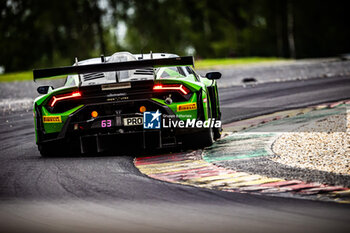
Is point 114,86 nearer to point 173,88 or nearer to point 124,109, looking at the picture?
point 124,109

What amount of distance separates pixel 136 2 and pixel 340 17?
20.4m

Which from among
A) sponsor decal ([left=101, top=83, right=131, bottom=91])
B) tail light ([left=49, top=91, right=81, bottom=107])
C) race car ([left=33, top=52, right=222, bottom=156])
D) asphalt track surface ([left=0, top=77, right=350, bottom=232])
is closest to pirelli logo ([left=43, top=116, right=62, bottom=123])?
race car ([left=33, top=52, right=222, bottom=156])

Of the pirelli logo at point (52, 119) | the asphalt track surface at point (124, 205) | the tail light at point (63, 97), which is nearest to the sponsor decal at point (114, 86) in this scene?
the tail light at point (63, 97)

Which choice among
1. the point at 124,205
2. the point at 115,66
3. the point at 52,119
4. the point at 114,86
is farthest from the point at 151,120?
the point at 124,205

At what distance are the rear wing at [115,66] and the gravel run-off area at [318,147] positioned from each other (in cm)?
165

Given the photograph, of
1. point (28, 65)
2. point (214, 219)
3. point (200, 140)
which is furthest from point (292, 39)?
point (214, 219)

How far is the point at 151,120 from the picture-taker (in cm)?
773

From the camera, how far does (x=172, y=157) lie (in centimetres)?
794

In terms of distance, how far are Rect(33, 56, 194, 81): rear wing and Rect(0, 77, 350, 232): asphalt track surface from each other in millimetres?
1119

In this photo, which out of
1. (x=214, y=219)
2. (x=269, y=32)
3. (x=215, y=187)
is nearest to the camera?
(x=214, y=219)

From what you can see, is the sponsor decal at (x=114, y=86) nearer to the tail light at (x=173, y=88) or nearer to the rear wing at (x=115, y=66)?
the rear wing at (x=115, y=66)

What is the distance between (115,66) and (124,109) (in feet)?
1.80

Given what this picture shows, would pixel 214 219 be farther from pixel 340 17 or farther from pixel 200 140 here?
pixel 340 17

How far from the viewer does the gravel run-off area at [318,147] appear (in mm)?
6887
